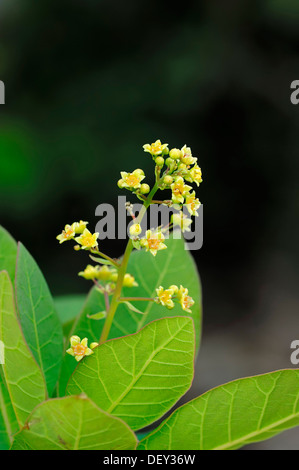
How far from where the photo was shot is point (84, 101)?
9.32ft

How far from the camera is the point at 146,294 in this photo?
744 millimetres

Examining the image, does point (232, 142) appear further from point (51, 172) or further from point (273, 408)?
point (273, 408)

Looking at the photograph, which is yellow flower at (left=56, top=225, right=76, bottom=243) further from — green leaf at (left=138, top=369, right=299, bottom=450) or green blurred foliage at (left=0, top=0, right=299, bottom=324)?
green blurred foliage at (left=0, top=0, right=299, bottom=324)

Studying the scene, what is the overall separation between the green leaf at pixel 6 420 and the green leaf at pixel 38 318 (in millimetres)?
61

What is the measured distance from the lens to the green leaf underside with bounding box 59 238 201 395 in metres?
0.69

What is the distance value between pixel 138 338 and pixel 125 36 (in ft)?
8.79

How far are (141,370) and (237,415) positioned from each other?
4.5 inches

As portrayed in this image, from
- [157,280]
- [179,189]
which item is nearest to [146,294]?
[157,280]

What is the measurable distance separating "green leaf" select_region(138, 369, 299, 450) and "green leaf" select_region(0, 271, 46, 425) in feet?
0.48

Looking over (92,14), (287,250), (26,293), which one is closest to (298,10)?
(92,14)

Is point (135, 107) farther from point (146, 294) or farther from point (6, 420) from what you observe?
point (6, 420)

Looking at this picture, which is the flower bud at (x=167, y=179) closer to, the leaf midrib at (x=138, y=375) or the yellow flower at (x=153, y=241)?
the yellow flower at (x=153, y=241)

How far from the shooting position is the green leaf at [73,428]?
17.2 inches

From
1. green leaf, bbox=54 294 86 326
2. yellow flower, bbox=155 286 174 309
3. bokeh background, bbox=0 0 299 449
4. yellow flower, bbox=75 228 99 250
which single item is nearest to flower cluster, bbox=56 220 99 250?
yellow flower, bbox=75 228 99 250
